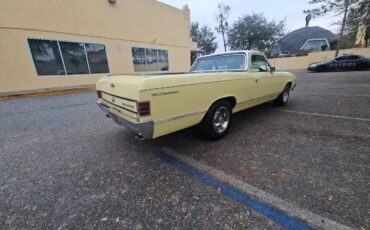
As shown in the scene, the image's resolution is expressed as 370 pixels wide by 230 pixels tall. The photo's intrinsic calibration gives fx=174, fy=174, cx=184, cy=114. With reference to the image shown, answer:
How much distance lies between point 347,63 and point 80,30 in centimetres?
2129

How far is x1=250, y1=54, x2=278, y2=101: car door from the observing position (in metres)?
4.03

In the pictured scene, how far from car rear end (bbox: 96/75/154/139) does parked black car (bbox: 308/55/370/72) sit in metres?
20.1

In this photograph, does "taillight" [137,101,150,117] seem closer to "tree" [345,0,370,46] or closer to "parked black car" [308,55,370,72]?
"tree" [345,0,370,46]

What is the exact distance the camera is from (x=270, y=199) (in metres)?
1.98

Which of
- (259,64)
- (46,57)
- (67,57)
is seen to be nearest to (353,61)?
(259,64)

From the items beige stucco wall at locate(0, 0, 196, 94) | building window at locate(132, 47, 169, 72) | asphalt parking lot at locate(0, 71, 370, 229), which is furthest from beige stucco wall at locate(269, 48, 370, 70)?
asphalt parking lot at locate(0, 71, 370, 229)

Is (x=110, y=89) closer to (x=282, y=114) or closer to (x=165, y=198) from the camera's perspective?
(x=165, y=198)

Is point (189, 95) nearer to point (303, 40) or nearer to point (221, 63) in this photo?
point (221, 63)

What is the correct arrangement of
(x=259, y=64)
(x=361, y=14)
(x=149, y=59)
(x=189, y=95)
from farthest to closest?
(x=149, y=59) < (x=361, y=14) < (x=259, y=64) < (x=189, y=95)

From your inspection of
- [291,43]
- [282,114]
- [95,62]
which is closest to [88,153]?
[282,114]

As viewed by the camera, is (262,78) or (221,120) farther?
(262,78)

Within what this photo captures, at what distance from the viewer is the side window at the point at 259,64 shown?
4.07 m

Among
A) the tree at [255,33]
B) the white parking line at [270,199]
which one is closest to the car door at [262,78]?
the white parking line at [270,199]

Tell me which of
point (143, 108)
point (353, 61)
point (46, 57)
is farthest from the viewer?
point (353, 61)
